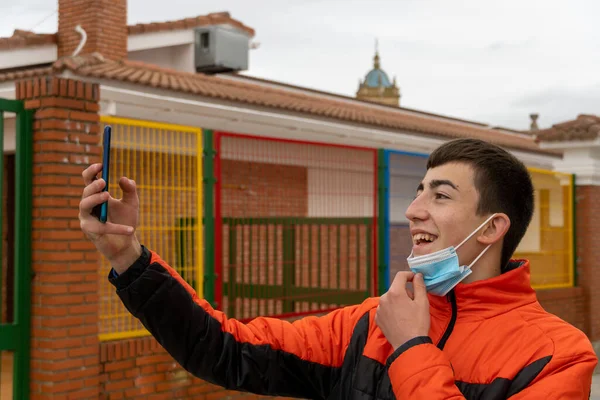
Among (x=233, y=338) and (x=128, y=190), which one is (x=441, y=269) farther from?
(x=128, y=190)

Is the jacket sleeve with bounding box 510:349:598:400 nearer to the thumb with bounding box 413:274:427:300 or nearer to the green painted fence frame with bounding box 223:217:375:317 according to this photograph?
the thumb with bounding box 413:274:427:300

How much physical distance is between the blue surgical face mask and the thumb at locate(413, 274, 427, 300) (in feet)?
0.20

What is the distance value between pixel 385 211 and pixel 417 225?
6.16 m

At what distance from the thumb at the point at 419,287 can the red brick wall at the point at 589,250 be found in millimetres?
10086

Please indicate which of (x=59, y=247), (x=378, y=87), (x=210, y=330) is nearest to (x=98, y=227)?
(x=210, y=330)

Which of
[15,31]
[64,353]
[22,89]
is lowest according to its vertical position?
[64,353]

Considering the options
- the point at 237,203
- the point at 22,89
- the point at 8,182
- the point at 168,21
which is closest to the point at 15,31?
the point at 168,21

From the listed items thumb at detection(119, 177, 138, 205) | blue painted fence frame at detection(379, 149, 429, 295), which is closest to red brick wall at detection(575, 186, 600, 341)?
blue painted fence frame at detection(379, 149, 429, 295)

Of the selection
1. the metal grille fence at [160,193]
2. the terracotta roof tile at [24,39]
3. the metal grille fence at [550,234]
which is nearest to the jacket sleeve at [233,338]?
the metal grille fence at [160,193]

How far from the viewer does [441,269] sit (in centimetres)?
200

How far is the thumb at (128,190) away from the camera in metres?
1.95

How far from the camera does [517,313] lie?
197cm

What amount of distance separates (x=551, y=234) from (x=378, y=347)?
380 inches

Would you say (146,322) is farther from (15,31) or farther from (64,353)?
(15,31)
